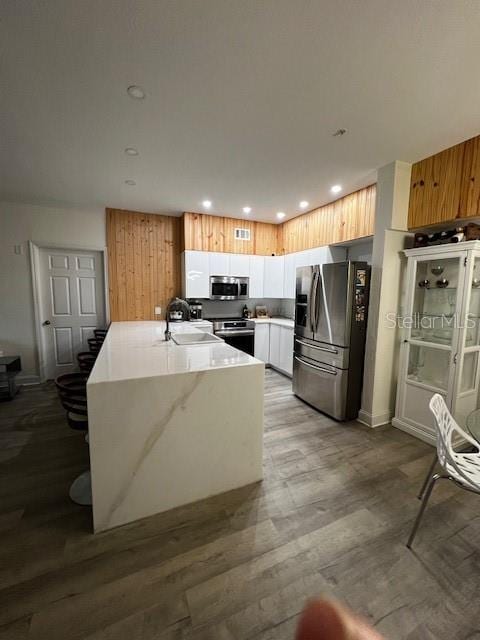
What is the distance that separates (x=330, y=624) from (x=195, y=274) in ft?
14.0

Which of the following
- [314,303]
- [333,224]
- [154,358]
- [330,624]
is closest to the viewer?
[330,624]

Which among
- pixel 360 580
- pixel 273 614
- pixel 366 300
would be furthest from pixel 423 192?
pixel 273 614

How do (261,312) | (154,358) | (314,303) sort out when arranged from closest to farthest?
(154,358), (314,303), (261,312)

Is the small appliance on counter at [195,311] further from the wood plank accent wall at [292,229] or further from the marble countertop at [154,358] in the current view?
the marble countertop at [154,358]

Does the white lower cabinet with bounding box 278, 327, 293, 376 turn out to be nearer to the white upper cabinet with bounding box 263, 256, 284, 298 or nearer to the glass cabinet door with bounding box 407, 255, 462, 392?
the white upper cabinet with bounding box 263, 256, 284, 298

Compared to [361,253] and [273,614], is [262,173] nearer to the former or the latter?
[361,253]

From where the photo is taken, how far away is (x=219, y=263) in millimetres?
4543

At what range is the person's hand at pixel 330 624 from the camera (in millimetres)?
359

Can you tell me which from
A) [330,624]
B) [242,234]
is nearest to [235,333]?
[242,234]

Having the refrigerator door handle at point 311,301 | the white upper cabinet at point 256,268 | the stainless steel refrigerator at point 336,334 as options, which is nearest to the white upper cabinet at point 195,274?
the white upper cabinet at point 256,268

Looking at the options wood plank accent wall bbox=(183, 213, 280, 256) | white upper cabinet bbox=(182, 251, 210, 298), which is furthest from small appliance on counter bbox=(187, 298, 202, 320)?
wood plank accent wall bbox=(183, 213, 280, 256)

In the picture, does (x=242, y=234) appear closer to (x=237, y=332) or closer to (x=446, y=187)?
(x=237, y=332)

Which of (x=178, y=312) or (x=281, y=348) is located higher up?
(x=178, y=312)

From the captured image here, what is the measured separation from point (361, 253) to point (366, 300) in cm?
119
